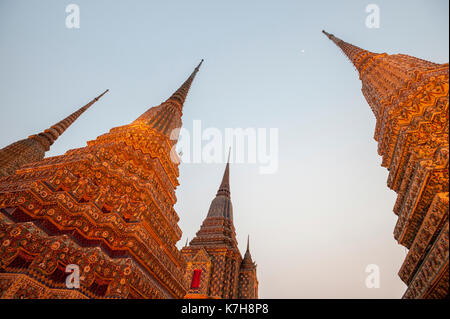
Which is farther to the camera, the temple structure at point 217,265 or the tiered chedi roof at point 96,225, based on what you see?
the temple structure at point 217,265

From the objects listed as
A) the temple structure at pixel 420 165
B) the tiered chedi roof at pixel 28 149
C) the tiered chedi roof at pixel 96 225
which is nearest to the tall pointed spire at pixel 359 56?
the temple structure at pixel 420 165

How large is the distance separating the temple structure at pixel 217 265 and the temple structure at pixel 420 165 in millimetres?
19619

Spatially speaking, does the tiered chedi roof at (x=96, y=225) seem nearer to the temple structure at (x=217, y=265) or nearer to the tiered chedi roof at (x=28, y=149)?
the tiered chedi roof at (x=28, y=149)

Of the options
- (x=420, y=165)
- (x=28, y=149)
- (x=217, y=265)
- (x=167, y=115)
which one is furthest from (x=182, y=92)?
(x=217, y=265)

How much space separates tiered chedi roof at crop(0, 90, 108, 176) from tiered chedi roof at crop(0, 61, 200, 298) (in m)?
11.2

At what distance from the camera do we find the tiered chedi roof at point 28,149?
17.6 metres

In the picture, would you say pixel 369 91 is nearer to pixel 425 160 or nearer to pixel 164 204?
pixel 425 160

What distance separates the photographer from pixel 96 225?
7.90 meters

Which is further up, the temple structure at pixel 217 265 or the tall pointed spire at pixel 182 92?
the tall pointed spire at pixel 182 92

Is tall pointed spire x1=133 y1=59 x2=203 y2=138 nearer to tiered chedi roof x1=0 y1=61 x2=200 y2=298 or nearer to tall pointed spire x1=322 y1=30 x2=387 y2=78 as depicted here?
tiered chedi roof x1=0 y1=61 x2=200 y2=298

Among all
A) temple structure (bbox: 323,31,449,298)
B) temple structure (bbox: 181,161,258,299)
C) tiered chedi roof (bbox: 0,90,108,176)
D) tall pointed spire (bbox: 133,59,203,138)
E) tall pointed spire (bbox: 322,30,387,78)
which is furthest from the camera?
temple structure (bbox: 181,161,258,299)

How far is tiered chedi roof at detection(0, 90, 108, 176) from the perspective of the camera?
17642 millimetres

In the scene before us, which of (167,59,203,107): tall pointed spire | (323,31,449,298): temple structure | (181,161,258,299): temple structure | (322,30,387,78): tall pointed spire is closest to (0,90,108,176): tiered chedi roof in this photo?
(167,59,203,107): tall pointed spire
